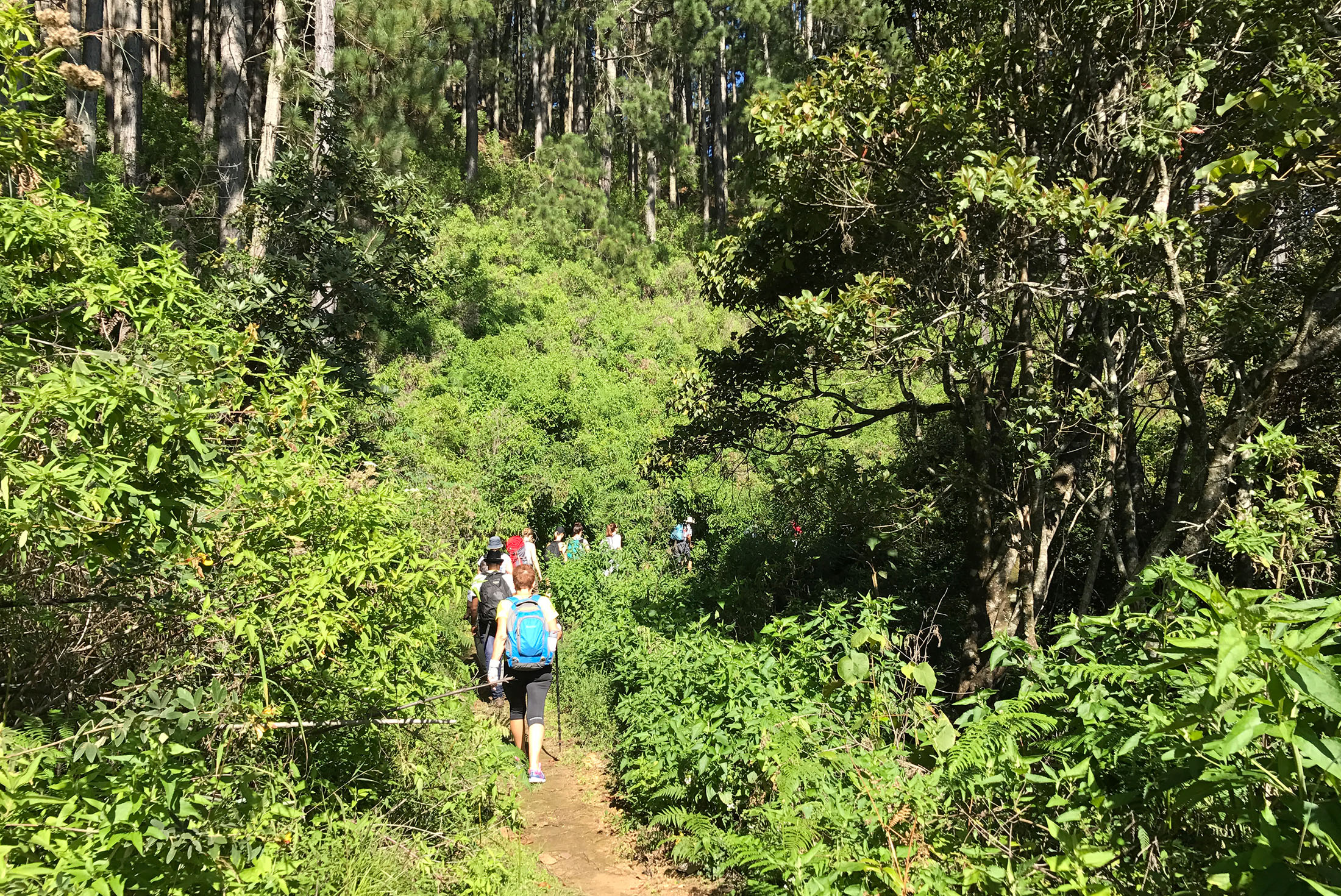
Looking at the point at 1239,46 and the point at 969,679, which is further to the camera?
the point at 969,679

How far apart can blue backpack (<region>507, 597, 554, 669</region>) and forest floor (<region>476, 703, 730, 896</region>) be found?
0.95m

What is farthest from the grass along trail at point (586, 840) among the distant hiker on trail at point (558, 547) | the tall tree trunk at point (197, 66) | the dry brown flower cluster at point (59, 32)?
the tall tree trunk at point (197, 66)

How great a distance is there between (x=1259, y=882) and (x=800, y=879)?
1.65 meters

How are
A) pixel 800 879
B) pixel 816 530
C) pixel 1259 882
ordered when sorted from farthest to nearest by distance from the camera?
pixel 816 530 → pixel 800 879 → pixel 1259 882

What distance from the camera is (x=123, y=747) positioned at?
8.57ft

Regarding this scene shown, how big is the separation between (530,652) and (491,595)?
1566 mm

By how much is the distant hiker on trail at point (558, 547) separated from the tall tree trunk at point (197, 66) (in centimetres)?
1523

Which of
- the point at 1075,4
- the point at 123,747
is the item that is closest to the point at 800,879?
the point at 123,747

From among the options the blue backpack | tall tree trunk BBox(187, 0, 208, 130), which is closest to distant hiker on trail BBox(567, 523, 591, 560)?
the blue backpack

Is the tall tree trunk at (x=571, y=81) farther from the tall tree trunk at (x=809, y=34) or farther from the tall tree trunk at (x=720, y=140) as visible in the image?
the tall tree trunk at (x=809, y=34)

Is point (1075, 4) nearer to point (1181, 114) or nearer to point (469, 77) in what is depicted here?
point (1181, 114)

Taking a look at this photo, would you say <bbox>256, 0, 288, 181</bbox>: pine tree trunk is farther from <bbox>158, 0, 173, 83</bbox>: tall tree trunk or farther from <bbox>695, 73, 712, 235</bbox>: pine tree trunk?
<bbox>695, 73, 712, 235</bbox>: pine tree trunk

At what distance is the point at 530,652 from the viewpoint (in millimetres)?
5906

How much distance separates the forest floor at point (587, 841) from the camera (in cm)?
482
